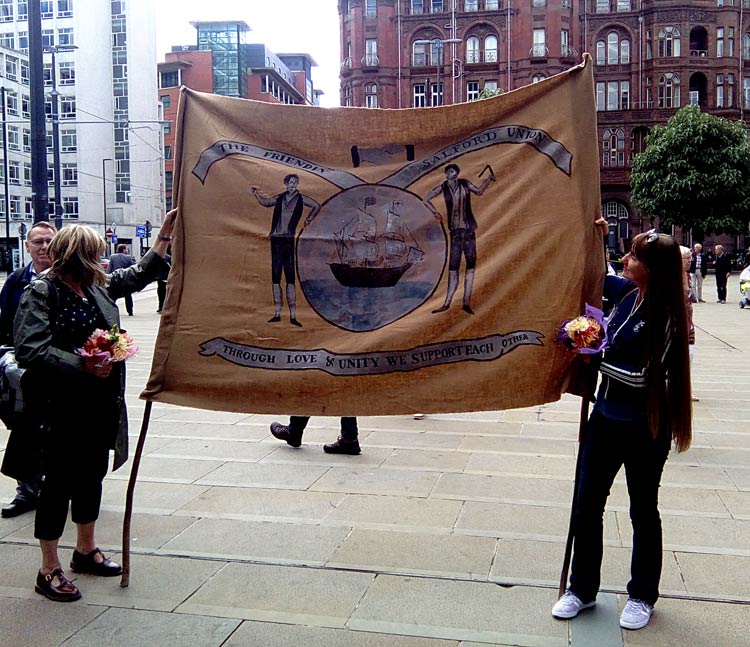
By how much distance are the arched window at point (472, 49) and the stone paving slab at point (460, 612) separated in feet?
212

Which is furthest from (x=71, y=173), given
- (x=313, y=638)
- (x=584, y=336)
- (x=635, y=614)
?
(x=635, y=614)

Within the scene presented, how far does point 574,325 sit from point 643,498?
85cm

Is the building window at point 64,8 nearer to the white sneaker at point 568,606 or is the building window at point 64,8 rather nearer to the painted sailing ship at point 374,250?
the painted sailing ship at point 374,250

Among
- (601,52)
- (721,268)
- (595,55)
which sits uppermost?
(601,52)

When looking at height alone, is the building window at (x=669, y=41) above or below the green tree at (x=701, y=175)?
above

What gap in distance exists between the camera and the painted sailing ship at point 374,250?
4273 mm

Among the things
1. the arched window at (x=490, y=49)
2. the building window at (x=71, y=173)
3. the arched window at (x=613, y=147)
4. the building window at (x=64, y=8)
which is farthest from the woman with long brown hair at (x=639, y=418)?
the building window at (x=64, y=8)

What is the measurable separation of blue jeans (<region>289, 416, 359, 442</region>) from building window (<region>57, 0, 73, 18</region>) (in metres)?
65.8

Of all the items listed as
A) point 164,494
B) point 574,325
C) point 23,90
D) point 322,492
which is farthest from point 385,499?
point 23,90

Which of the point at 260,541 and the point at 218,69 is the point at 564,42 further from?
the point at 260,541

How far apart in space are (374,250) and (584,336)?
3.92 feet

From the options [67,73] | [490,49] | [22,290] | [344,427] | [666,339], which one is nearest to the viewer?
[666,339]

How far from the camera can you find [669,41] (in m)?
61.1

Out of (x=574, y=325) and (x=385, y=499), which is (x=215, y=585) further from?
(x=574, y=325)
